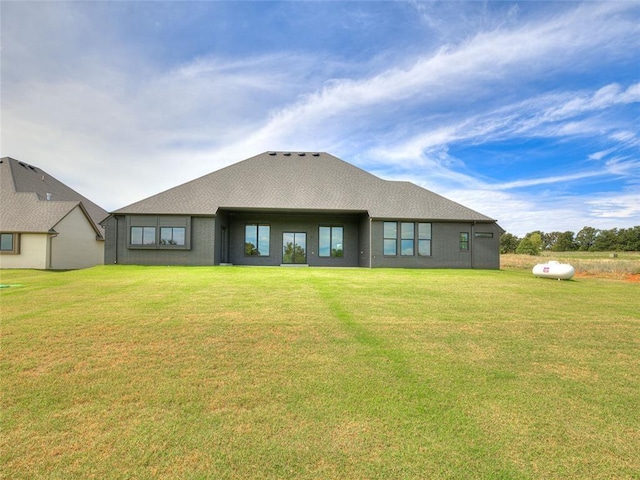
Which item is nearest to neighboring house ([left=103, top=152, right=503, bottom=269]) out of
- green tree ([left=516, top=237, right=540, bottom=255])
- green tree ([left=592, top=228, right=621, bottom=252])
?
green tree ([left=516, top=237, right=540, bottom=255])

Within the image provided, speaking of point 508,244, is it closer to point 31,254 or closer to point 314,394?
point 31,254

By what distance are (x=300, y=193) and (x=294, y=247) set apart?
367cm

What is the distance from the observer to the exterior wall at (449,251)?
2108cm

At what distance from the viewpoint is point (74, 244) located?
2452cm

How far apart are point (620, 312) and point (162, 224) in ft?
69.2

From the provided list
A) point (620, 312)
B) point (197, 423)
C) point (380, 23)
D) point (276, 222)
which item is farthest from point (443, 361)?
point (276, 222)

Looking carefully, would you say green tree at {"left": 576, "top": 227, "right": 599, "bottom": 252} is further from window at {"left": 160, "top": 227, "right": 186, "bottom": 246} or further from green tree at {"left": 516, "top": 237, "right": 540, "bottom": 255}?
window at {"left": 160, "top": 227, "right": 186, "bottom": 246}

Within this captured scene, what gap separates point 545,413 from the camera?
3436mm

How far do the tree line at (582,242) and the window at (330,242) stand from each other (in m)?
49.7

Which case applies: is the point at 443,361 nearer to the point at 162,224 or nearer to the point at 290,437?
the point at 290,437

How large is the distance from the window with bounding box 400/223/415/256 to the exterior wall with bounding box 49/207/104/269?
2286 cm

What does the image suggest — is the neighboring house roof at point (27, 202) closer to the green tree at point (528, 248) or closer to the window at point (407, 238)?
the window at point (407, 238)

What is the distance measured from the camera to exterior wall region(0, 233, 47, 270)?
850 inches

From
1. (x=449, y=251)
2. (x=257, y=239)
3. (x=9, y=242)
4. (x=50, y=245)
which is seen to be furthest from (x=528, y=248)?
(x=9, y=242)
